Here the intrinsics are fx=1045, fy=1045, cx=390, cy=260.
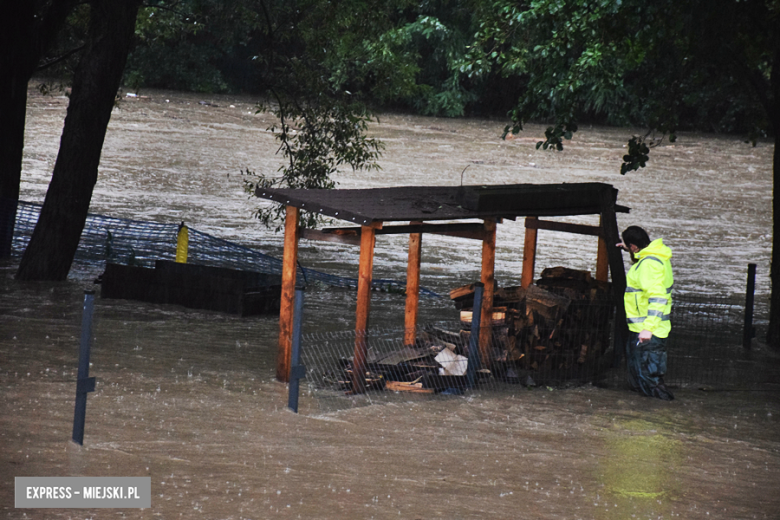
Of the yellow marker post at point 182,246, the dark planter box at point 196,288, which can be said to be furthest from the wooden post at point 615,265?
the yellow marker post at point 182,246

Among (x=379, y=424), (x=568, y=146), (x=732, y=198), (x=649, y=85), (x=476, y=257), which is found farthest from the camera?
(x=568, y=146)

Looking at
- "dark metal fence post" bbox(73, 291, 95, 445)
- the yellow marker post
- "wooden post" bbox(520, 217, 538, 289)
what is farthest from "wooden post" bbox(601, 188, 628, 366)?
the yellow marker post

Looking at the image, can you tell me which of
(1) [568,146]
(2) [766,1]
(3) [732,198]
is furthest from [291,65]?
(1) [568,146]

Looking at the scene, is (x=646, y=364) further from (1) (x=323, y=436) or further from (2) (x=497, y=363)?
(1) (x=323, y=436)

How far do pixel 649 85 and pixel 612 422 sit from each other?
7131 mm

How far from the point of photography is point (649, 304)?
10234 millimetres

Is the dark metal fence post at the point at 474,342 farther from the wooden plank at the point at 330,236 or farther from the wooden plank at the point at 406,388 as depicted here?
the wooden plank at the point at 330,236

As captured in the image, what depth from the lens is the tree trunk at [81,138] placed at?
15.4 meters

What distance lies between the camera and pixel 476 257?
21.4m

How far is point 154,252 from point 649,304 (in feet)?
33.8

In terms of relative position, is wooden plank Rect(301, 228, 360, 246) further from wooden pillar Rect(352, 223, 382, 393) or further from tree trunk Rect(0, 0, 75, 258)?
tree trunk Rect(0, 0, 75, 258)

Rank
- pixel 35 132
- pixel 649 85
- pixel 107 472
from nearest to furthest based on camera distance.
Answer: pixel 107 472
pixel 649 85
pixel 35 132

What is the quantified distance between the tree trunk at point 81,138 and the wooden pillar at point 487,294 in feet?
23.4

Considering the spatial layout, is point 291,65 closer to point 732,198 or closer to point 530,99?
point 530,99
